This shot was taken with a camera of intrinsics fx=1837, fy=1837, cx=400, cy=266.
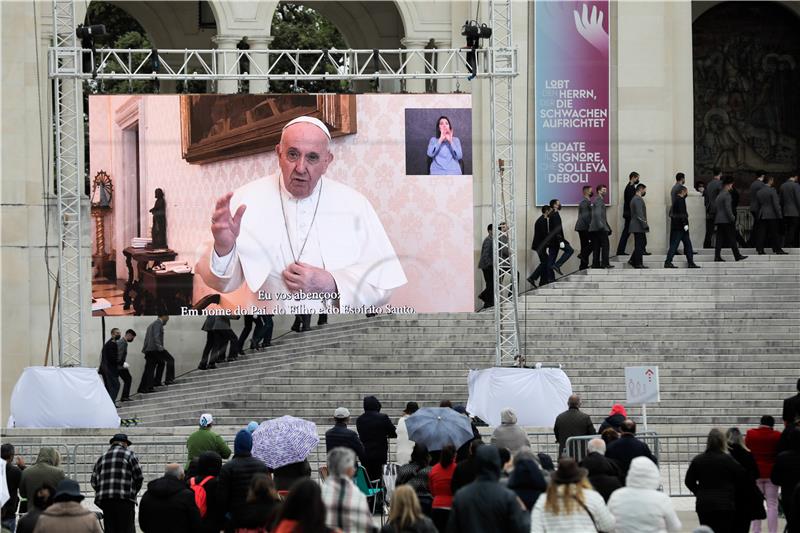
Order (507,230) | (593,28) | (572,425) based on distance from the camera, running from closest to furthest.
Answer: (572,425) → (507,230) → (593,28)

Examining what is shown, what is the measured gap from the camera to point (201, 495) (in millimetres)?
15438

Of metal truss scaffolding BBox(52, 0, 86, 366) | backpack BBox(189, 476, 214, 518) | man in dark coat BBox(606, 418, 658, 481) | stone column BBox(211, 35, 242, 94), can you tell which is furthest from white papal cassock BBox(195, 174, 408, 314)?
backpack BBox(189, 476, 214, 518)

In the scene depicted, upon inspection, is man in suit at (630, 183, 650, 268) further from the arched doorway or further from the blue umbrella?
the blue umbrella

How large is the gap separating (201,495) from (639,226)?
2040 centimetres

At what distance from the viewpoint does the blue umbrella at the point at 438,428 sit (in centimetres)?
1781

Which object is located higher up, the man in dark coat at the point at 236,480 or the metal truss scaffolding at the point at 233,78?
the metal truss scaffolding at the point at 233,78

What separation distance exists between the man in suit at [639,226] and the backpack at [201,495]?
19.7 m

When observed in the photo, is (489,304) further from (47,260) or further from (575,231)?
(47,260)

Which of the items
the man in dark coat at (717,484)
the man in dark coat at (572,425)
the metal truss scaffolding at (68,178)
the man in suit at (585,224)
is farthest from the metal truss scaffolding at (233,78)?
the man in dark coat at (717,484)

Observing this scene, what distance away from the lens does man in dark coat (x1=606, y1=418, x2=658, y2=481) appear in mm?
16359

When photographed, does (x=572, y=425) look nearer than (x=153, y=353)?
Yes

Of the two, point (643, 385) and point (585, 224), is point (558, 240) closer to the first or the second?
point (585, 224)

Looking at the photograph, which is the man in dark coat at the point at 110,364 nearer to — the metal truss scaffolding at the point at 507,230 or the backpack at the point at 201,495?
the metal truss scaffolding at the point at 507,230

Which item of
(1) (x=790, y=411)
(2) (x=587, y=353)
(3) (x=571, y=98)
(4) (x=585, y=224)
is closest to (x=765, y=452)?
(1) (x=790, y=411)
